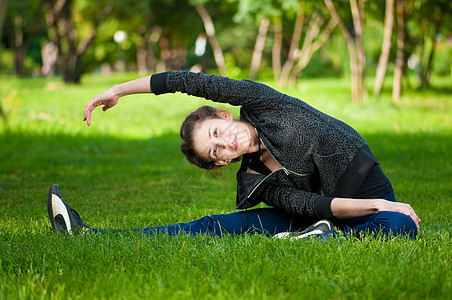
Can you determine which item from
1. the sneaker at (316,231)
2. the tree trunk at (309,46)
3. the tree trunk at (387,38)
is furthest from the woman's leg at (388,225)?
the tree trunk at (309,46)

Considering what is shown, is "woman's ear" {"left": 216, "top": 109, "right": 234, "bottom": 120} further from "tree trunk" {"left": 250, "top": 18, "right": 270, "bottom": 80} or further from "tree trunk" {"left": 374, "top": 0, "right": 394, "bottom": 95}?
"tree trunk" {"left": 250, "top": 18, "right": 270, "bottom": 80}

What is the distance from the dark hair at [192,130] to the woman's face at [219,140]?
0.04 m

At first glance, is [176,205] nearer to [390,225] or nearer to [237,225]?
[237,225]

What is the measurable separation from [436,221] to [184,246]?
195 centimetres

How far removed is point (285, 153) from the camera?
314cm

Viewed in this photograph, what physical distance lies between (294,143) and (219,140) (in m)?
0.46

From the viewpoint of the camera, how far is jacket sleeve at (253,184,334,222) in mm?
3137

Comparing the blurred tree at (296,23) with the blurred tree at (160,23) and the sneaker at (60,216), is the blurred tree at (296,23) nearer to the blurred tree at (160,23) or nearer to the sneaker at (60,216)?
the blurred tree at (160,23)

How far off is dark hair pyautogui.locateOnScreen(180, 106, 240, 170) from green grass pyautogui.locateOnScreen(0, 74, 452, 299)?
0.33m

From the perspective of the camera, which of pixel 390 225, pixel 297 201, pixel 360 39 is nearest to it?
pixel 390 225

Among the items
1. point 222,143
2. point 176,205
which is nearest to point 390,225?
point 222,143

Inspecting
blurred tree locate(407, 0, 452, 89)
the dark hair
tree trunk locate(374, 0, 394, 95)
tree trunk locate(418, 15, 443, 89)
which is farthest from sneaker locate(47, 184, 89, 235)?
tree trunk locate(418, 15, 443, 89)

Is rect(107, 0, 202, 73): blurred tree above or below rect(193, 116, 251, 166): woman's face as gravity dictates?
above

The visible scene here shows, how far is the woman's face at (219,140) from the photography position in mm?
3158
